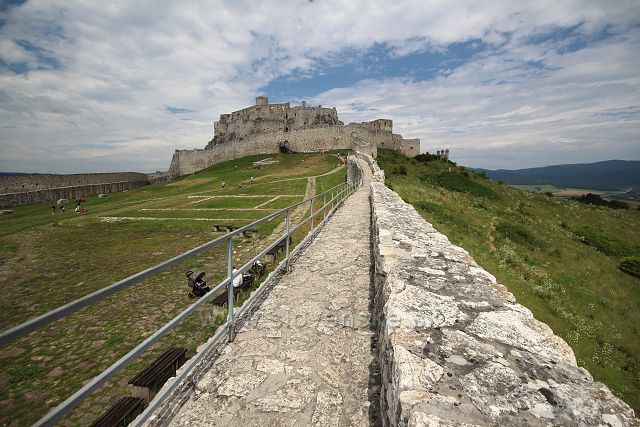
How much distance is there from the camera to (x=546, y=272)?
533 inches

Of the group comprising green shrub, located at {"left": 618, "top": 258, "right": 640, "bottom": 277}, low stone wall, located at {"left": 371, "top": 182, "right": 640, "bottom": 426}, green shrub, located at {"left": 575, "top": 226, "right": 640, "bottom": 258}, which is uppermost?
low stone wall, located at {"left": 371, "top": 182, "right": 640, "bottom": 426}

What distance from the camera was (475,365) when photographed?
2.29 m

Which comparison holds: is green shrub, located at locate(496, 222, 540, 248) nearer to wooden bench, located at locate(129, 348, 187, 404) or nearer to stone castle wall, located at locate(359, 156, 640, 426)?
stone castle wall, located at locate(359, 156, 640, 426)

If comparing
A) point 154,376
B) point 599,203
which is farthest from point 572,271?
point 599,203

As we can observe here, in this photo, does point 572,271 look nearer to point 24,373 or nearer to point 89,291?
point 89,291

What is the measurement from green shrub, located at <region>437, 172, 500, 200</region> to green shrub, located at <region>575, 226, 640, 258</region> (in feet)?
26.6

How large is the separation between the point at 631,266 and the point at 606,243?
14.5 feet

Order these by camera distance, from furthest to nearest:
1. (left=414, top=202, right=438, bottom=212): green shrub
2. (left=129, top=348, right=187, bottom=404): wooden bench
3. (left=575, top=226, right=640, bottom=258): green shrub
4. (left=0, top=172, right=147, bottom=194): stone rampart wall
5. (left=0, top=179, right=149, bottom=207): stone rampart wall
Result: (left=0, top=172, right=147, bottom=194): stone rampart wall → (left=0, top=179, right=149, bottom=207): stone rampart wall → (left=575, top=226, right=640, bottom=258): green shrub → (left=414, top=202, right=438, bottom=212): green shrub → (left=129, top=348, right=187, bottom=404): wooden bench

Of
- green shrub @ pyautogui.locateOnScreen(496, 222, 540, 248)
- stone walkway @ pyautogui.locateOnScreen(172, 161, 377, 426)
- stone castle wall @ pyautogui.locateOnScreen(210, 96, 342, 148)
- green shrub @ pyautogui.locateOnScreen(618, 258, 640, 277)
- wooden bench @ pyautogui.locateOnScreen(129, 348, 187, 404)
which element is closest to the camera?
stone walkway @ pyautogui.locateOnScreen(172, 161, 377, 426)

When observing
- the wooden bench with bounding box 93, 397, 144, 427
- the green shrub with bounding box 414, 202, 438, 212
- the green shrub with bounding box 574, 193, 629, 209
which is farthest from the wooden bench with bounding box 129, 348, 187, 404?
the green shrub with bounding box 574, 193, 629, 209

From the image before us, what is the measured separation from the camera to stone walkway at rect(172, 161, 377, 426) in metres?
2.97

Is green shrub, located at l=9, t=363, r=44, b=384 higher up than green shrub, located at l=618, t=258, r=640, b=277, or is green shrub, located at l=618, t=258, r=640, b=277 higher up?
green shrub, located at l=9, t=363, r=44, b=384

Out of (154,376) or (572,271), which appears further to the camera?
(572,271)

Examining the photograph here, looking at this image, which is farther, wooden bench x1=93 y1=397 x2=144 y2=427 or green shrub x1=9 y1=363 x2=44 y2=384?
green shrub x1=9 y1=363 x2=44 y2=384
